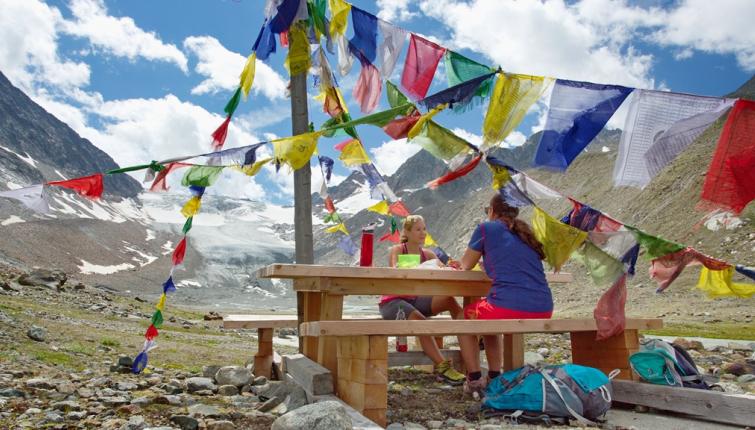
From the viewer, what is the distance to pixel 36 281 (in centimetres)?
1834

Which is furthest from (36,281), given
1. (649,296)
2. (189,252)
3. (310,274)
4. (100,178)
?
(189,252)

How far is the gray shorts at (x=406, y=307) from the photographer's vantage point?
6.23 meters

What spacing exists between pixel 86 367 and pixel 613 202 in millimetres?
52402

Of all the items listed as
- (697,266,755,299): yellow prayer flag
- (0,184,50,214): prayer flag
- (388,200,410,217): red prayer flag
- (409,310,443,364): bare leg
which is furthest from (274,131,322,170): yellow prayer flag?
(697,266,755,299): yellow prayer flag

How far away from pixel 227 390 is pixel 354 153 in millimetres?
4373

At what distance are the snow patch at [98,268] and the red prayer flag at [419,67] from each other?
89388 millimetres

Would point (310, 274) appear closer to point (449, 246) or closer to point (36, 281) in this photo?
point (36, 281)

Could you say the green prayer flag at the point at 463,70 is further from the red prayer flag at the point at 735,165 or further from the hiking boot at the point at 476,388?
the hiking boot at the point at 476,388

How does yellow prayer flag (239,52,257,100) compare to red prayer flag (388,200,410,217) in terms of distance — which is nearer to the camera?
yellow prayer flag (239,52,257,100)

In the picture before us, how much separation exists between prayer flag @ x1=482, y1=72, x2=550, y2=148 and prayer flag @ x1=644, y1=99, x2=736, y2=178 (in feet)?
4.09

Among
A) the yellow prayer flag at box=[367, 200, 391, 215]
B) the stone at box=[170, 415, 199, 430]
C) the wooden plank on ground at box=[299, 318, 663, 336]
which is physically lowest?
the stone at box=[170, 415, 199, 430]

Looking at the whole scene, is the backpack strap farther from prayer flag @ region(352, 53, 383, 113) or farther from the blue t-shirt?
prayer flag @ region(352, 53, 383, 113)

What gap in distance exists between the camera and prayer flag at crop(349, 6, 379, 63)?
301 inches

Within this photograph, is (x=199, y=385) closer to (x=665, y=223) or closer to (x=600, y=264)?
(x=600, y=264)
